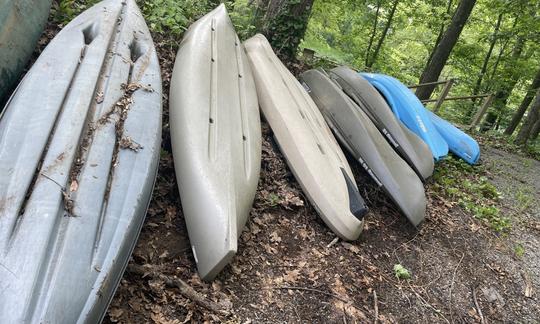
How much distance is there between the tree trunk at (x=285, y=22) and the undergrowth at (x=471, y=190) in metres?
2.41

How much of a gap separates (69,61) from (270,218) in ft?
6.13

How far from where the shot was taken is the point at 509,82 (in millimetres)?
11445

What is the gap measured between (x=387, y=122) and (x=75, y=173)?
143 inches

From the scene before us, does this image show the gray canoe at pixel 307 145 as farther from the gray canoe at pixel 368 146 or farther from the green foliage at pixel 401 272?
the green foliage at pixel 401 272

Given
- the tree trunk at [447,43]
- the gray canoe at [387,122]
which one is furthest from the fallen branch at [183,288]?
the tree trunk at [447,43]

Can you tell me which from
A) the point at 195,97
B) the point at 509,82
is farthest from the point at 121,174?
the point at 509,82

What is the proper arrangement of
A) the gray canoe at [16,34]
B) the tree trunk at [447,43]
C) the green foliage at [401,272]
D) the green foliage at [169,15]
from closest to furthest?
the gray canoe at [16,34], the green foliage at [401,272], the green foliage at [169,15], the tree trunk at [447,43]

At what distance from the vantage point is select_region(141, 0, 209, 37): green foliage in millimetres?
4340

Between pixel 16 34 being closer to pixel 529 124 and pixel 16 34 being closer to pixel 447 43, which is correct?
pixel 447 43

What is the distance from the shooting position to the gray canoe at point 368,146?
3.93m

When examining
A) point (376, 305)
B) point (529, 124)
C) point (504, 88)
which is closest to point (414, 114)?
point (376, 305)

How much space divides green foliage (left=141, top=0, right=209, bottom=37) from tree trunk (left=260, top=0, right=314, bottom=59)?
0.92 meters

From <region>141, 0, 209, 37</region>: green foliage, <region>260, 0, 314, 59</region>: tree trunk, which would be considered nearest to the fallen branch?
<region>141, 0, 209, 37</region>: green foliage

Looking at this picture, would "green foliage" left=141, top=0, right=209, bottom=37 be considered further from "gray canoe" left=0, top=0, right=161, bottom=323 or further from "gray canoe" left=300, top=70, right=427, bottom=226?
"gray canoe" left=300, top=70, right=427, bottom=226
